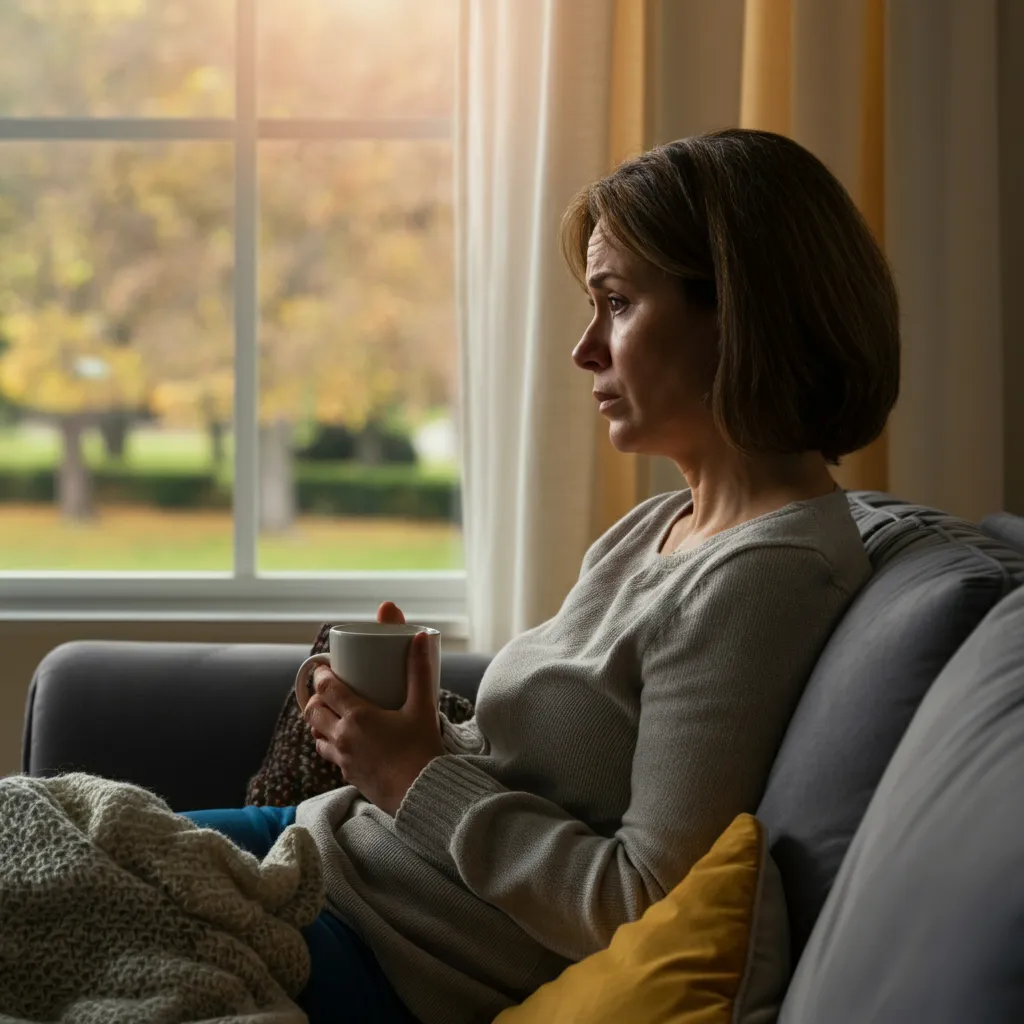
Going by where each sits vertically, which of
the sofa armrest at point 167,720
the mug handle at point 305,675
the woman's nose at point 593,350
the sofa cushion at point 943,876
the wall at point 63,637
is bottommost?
the wall at point 63,637

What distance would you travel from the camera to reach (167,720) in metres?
1.99

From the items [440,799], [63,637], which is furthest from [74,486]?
[440,799]

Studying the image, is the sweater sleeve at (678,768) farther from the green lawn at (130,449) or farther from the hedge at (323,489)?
the green lawn at (130,449)

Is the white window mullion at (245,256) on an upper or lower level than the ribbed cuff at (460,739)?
upper

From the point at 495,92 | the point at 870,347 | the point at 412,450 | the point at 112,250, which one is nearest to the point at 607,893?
the point at 870,347

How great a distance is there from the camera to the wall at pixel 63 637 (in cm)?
276

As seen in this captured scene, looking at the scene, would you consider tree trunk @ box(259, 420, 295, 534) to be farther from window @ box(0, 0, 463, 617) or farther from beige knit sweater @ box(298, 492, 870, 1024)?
beige knit sweater @ box(298, 492, 870, 1024)

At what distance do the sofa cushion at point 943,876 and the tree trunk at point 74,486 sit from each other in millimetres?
2512

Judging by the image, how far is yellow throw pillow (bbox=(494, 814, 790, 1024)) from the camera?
917 mm

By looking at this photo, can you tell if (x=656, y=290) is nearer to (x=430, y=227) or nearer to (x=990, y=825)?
(x=990, y=825)

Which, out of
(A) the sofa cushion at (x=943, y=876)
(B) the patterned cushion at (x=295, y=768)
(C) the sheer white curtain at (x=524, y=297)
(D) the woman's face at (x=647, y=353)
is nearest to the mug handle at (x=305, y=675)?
(B) the patterned cushion at (x=295, y=768)

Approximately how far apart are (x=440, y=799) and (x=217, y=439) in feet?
6.39

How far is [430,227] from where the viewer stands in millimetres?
2965

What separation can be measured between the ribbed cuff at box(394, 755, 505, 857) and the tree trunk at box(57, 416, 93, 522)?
2.04 meters
